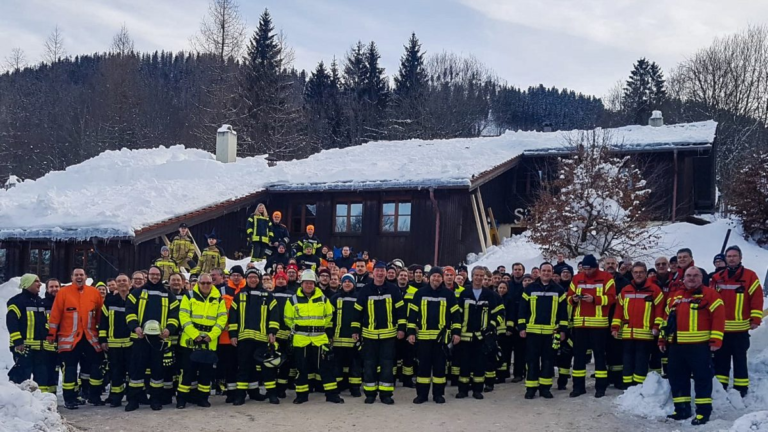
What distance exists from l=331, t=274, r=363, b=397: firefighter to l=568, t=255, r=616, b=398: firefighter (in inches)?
123

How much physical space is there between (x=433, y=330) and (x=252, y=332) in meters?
2.56

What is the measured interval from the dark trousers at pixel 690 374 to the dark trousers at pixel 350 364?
4.33 metres

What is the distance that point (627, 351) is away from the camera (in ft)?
30.0

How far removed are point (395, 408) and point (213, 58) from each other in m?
44.6

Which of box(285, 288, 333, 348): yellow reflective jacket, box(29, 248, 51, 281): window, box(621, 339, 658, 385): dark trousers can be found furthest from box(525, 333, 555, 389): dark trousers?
box(29, 248, 51, 281): window

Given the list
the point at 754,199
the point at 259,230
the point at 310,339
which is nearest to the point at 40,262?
the point at 259,230

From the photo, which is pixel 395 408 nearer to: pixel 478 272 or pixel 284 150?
pixel 478 272

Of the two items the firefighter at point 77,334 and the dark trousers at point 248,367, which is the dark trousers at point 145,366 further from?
the dark trousers at point 248,367

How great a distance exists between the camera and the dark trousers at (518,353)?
10.8 m

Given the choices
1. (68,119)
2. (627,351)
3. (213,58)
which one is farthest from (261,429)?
(68,119)

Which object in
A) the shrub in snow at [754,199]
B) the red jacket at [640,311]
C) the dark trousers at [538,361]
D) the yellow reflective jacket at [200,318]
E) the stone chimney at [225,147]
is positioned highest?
the stone chimney at [225,147]

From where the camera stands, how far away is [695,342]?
788cm

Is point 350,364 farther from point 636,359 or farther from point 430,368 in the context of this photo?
point 636,359

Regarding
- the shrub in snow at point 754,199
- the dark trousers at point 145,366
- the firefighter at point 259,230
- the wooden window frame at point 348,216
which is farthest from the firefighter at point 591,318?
the wooden window frame at point 348,216
